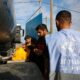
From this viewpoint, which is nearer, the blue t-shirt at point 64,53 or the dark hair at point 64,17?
the blue t-shirt at point 64,53

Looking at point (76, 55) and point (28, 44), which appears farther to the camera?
point (28, 44)

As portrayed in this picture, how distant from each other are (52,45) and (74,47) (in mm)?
245

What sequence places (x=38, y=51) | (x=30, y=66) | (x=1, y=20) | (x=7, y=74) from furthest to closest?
(x=1, y=20), (x=38, y=51), (x=30, y=66), (x=7, y=74)

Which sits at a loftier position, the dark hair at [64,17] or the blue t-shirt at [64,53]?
the dark hair at [64,17]

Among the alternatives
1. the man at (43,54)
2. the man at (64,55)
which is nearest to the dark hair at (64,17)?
the man at (64,55)

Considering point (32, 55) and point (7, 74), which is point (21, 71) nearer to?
point (7, 74)

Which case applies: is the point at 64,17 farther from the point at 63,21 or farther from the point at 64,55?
the point at 64,55

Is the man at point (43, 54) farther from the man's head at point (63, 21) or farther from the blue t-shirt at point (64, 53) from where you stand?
the man's head at point (63, 21)

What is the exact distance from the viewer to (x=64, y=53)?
444 centimetres

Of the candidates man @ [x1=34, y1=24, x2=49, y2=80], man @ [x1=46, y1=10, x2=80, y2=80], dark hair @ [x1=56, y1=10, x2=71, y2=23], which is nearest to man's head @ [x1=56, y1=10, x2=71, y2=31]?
dark hair @ [x1=56, y1=10, x2=71, y2=23]

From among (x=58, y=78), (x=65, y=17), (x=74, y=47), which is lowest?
(x=58, y=78)

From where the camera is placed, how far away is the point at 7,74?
4375 millimetres

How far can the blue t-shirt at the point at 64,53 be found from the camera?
174 inches

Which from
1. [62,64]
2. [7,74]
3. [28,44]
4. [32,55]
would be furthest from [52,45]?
[28,44]
